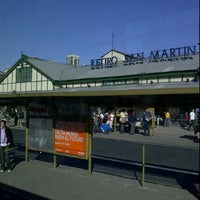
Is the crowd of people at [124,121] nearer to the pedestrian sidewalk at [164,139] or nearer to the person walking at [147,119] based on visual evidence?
the person walking at [147,119]

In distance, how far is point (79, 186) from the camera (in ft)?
25.7

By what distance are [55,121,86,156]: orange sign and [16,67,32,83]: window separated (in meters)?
33.6

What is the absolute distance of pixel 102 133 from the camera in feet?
76.2

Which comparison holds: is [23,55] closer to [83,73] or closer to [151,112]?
[83,73]

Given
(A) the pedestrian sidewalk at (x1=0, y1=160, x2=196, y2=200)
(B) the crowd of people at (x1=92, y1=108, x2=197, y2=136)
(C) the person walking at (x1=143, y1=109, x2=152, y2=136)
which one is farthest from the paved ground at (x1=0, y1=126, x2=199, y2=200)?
(B) the crowd of people at (x1=92, y1=108, x2=197, y2=136)

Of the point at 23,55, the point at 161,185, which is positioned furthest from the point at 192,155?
the point at 23,55

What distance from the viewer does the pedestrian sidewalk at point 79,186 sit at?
7.05m

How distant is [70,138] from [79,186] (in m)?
1.79

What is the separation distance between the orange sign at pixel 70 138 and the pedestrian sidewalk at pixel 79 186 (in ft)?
2.22

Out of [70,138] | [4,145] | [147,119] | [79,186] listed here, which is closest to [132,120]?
[147,119]

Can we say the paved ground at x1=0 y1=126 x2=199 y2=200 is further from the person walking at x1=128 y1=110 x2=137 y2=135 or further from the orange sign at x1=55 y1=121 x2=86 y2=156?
the person walking at x1=128 y1=110 x2=137 y2=135

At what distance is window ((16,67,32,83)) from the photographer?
139 feet

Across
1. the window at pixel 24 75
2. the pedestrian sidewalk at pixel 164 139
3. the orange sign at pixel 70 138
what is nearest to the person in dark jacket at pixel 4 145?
the orange sign at pixel 70 138

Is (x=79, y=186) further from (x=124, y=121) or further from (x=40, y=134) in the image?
(x=124, y=121)
